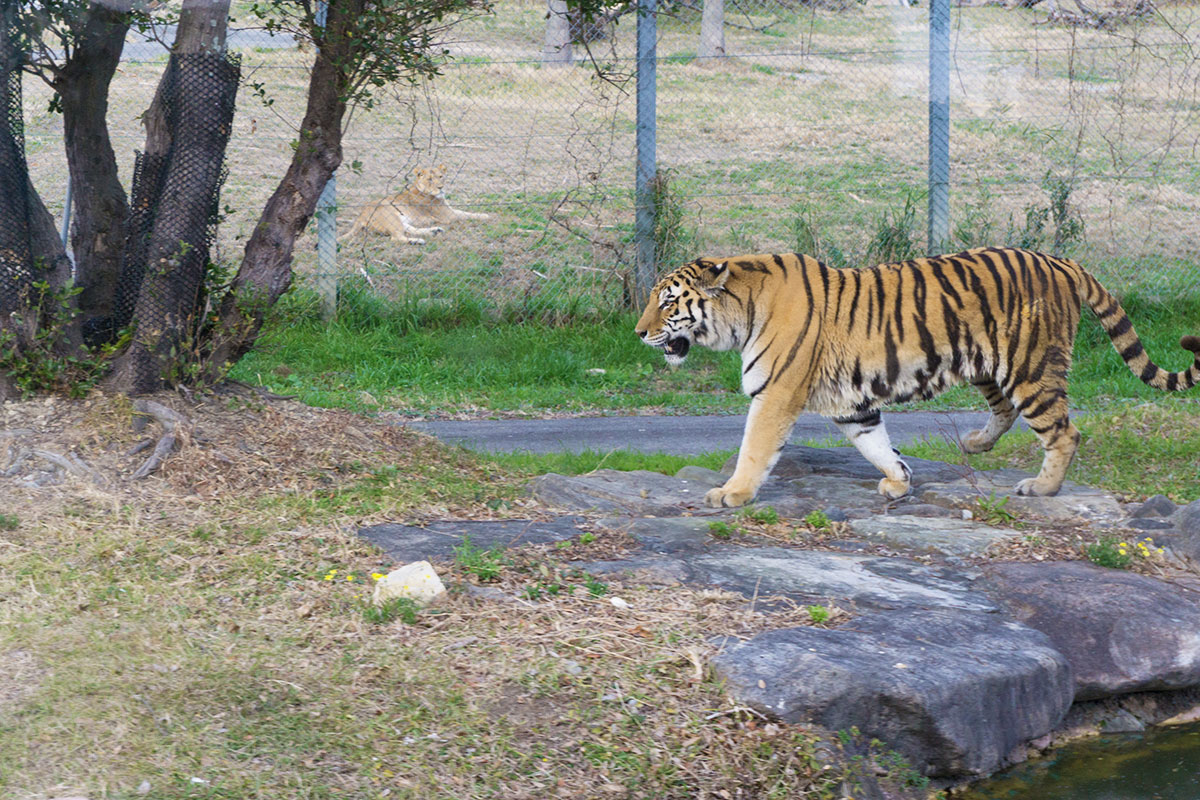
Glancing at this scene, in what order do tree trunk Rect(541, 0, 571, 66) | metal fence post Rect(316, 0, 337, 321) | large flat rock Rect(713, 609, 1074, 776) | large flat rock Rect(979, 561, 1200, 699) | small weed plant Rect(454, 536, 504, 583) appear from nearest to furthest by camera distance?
1. large flat rock Rect(713, 609, 1074, 776)
2. large flat rock Rect(979, 561, 1200, 699)
3. small weed plant Rect(454, 536, 504, 583)
4. metal fence post Rect(316, 0, 337, 321)
5. tree trunk Rect(541, 0, 571, 66)

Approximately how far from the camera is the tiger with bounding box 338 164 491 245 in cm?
1167

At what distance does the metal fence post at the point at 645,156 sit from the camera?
34.7 feet

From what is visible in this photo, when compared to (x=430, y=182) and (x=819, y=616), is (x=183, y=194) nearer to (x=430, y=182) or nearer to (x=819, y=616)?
(x=819, y=616)

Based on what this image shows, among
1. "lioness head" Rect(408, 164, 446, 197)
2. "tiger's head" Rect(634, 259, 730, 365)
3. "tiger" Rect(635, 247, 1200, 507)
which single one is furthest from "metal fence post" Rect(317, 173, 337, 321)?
"tiger" Rect(635, 247, 1200, 507)

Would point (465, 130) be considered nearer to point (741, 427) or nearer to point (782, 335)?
point (741, 427)

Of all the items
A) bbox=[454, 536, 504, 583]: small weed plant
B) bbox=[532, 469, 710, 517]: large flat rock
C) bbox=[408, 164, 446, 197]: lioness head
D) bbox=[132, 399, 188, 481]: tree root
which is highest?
bbox=[408, 164, 446, 197]: lioness head

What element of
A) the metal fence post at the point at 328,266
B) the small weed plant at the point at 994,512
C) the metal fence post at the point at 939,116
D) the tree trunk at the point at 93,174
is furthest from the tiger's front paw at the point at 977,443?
the metal fence post at the point at 328,266

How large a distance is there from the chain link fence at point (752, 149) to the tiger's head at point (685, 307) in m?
3.76

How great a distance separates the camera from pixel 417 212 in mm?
12297

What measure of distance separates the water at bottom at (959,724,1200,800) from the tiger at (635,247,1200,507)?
187 cm

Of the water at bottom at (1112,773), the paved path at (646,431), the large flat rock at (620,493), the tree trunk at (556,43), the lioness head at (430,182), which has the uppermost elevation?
the tree trunk at (556,43)

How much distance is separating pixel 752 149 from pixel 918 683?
32.4 feet

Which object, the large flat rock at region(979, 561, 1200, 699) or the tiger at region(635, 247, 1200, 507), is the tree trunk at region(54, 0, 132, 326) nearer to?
the tiger at region(635, 247, 1200, 507)

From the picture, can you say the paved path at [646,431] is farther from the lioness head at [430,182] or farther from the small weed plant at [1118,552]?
the lioness head at [430,182]
